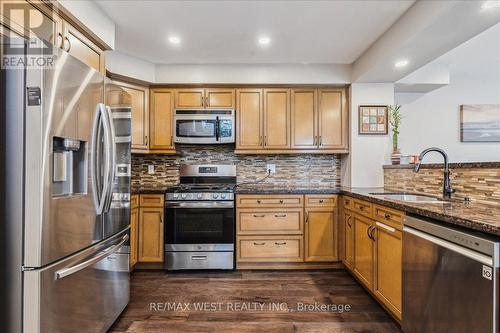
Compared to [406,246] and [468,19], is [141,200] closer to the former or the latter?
[406,246]

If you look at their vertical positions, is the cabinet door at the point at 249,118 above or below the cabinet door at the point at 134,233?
above

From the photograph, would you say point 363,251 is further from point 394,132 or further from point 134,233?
point 134,233

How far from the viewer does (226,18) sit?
2361mm

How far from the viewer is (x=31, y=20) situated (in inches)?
62.5

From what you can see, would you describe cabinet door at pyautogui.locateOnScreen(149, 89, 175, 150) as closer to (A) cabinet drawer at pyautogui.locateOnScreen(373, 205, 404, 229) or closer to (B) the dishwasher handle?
(A) cabinet drawer at pyautogui.locateOnScreen(373, 205, 404, 229)

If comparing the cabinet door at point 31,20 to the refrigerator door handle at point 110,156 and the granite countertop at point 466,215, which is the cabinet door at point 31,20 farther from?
the granite countertop at point 466,215

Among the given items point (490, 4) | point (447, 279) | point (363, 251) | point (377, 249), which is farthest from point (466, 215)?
point (490, 4)

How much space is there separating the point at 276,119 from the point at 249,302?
207 centimetres

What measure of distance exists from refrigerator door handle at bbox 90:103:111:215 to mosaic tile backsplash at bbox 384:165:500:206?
2.49 meters

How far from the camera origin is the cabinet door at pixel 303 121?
3453 millimetres

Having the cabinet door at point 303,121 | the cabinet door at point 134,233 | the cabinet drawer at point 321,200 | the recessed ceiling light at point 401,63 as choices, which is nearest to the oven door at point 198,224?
the cabinet door at point 134,233

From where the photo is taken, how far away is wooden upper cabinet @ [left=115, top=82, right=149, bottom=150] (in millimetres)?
3262

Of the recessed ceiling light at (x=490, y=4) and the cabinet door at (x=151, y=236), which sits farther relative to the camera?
the cabinet door at (x=151, y=236)

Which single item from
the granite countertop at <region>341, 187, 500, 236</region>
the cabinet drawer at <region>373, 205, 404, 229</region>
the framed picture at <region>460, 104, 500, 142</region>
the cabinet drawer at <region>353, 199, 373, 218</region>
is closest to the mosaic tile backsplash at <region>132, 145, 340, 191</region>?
the cabinet drawer at <region>353, 199, 373, 218</region>
